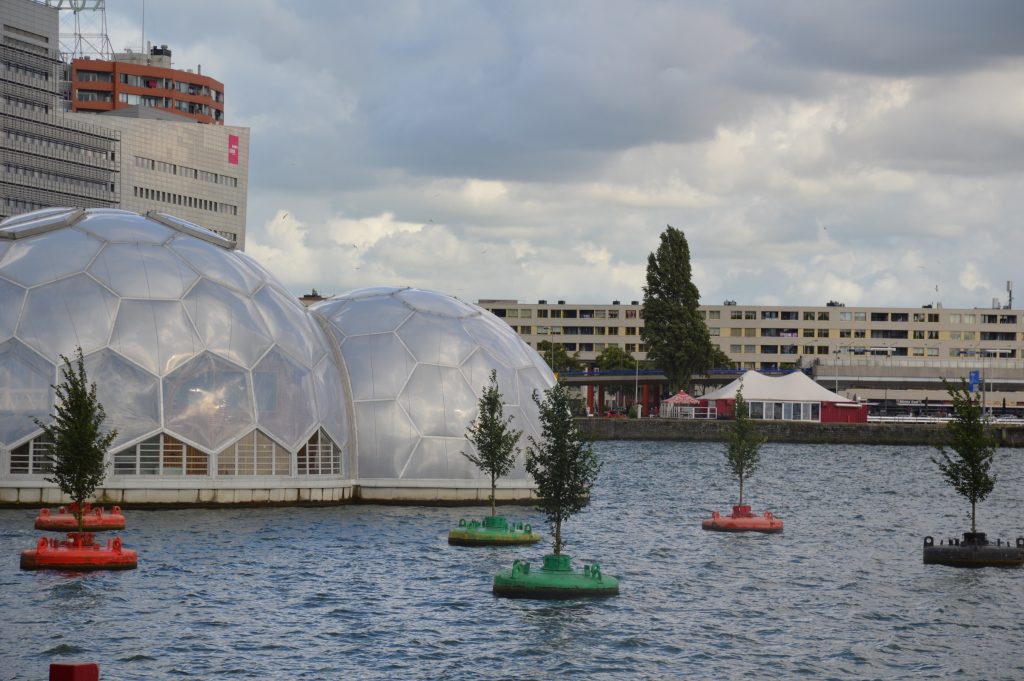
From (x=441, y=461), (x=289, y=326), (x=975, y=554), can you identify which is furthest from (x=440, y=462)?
(x=975, y=554)

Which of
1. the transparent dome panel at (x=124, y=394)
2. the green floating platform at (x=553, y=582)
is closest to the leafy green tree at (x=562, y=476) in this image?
the green floating platform at (x=553, y=582)

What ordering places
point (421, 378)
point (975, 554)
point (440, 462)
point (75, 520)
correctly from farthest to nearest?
point (421, 378)
point (440, 462)
point (975, 554)
point (75, 520)

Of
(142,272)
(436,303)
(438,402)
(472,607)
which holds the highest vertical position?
(142,272)

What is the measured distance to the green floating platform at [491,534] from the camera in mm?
53062

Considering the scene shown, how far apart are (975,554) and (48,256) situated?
37886mm

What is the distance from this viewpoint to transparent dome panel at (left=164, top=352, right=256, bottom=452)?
5906 cm

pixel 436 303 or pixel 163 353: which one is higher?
pixel 436 303

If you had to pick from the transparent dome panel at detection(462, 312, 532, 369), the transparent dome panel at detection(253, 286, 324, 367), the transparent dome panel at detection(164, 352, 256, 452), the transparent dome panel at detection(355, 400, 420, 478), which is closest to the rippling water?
the transparent dome panel at detection(355, 400, 420, 478)

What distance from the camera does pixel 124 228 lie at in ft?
213

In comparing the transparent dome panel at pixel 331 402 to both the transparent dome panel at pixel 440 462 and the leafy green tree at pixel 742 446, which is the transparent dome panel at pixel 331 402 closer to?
the transparent dome panel at pixel 440 462

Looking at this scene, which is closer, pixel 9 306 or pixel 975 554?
pixel 975 554

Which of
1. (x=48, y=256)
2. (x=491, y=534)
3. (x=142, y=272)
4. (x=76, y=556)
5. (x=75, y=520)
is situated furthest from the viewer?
(x=142, y=272)

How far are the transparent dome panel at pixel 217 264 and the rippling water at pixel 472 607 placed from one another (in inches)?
410

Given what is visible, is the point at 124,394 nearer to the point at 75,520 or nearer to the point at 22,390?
the point at 22,390
